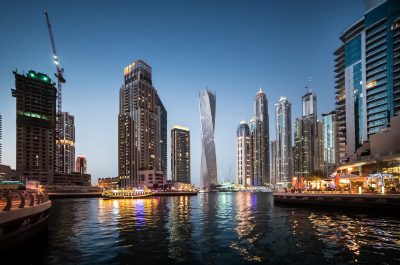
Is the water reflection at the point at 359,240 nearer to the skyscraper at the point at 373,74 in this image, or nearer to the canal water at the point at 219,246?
the canal water at the point at 219,246

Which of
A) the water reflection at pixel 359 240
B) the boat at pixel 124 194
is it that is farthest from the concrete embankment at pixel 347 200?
the boat at pixel 124 194

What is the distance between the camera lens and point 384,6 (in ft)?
534

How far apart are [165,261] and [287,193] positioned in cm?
7138

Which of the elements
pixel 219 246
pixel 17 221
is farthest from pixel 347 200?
pixel 17 221

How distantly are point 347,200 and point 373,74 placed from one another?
131m

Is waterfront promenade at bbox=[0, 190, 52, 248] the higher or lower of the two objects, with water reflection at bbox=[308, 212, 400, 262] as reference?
higher

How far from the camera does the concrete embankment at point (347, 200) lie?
2148 inches

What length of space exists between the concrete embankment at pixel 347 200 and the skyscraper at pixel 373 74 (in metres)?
82.1

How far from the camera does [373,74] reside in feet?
554

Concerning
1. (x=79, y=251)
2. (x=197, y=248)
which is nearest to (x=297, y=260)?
(x=197, y=248)

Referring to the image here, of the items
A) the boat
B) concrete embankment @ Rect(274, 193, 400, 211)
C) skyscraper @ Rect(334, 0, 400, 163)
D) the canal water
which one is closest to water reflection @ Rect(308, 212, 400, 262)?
the canal water

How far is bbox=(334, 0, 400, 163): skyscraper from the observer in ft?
513

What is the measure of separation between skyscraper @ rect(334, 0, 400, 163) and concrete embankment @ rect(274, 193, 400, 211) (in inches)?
3233

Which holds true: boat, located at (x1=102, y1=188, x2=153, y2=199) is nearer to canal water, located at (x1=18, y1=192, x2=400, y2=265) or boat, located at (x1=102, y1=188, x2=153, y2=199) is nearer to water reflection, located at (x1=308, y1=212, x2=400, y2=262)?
canal water, located at (x1=18, y1=192, x2=400, y2=265)
